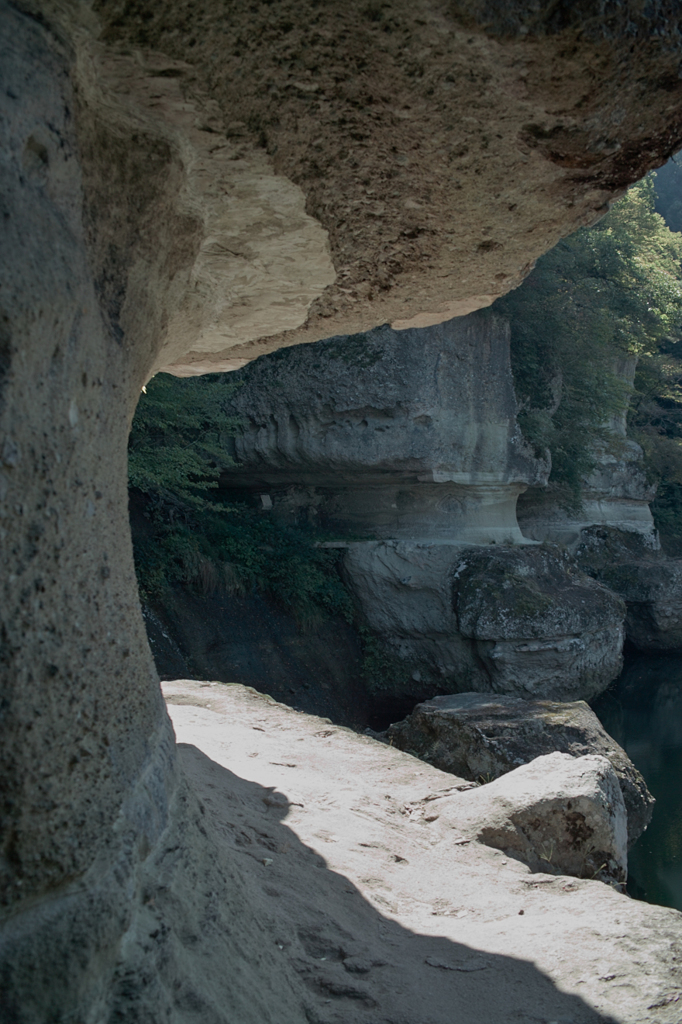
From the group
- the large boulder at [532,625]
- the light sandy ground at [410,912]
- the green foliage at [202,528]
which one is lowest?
the light sandy ground at [410,912]

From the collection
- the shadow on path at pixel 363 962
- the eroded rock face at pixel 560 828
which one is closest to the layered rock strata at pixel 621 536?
the eroded rock face at pixel 560 828

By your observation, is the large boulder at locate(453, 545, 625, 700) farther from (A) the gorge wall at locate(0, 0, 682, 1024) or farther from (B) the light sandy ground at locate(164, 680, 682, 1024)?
(A) the gorge wall at locate(0, 0, 682, 1024)

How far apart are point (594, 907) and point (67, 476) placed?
2.43 meters

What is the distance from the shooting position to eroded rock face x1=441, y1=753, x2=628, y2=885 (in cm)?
331

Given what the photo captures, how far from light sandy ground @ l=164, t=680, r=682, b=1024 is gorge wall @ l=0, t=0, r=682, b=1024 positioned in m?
0.30

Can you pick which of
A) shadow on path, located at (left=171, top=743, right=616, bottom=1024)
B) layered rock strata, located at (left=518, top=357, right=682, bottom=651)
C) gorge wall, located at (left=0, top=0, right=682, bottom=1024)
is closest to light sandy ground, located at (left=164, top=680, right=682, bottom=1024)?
shadow on path, located at (left=171, top=743, right=616, bottom=1024)

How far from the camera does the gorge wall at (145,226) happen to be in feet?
4.35

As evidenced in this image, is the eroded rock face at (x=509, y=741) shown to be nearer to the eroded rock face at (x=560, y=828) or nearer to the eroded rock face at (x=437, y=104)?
the eroded rock face at (x=560, y=828)

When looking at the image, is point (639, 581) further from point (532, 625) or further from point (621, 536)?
point (532, 625)

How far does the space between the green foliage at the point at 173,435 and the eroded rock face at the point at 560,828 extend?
5.36 meters

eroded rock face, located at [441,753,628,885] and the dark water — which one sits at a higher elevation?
eroded rock face, located at [441,753,628,885]

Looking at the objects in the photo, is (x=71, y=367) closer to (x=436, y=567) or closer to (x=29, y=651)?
(x=29, y=651)

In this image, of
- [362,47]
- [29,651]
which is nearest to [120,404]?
[29,651]

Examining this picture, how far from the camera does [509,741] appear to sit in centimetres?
541
